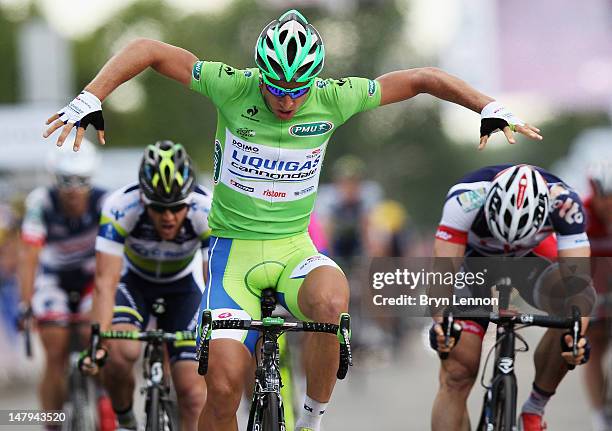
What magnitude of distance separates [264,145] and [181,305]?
2.07 meters

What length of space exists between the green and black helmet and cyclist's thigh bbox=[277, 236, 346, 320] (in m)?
1.19

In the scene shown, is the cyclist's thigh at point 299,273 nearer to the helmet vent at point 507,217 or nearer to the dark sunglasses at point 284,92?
the dark sunglasses at point 284,92

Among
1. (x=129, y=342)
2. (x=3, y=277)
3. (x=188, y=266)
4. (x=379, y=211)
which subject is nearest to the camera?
(x=129, y=342)

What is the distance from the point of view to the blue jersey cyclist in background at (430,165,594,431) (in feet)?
21.7

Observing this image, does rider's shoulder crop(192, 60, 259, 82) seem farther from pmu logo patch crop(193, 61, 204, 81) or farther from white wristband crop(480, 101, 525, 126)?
white wristband crop(480, 101, 525, 126)

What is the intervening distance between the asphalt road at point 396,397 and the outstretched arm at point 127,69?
2.63 m

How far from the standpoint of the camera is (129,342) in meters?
7.47

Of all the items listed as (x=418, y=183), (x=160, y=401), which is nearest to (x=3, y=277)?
(x=160, y=401)

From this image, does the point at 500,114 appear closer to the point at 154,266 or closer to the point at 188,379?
the point at 188,379

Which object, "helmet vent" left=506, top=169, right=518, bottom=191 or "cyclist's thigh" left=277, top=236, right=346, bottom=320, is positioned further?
"helmet vent" left=506, top=169, right=518, bottom=191

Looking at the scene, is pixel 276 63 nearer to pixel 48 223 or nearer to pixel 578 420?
pixel 48 223

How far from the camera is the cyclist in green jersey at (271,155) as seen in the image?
19.6ft

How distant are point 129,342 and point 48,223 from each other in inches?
98.5

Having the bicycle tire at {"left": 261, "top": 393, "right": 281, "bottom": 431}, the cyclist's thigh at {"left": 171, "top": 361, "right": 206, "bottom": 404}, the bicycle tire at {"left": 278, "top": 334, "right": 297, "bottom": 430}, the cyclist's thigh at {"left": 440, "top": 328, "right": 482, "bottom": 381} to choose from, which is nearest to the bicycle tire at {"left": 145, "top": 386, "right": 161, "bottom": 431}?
the cyclist's thigh at {"left": 171, "top": 361, "right": 206, "bottom": 404}
